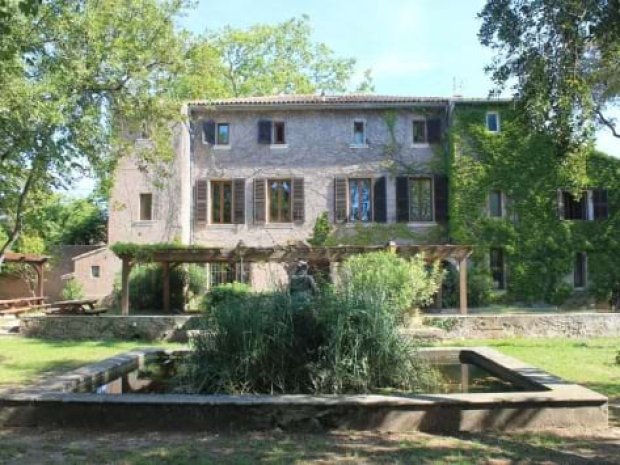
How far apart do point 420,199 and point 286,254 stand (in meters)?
9.17

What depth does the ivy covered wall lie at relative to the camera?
25.2m

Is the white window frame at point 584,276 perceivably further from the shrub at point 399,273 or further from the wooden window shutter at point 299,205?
the wooden window shutter at point 299,205

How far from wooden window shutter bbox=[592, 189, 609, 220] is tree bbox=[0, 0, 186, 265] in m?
17.2

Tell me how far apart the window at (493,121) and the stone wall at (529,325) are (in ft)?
36.1

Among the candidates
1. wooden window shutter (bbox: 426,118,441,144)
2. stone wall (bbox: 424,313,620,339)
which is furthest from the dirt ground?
wooden window shutter (bbox: 426,118,441,144)

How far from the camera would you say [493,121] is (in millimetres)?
25953

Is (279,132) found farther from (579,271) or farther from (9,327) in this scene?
(579,271)

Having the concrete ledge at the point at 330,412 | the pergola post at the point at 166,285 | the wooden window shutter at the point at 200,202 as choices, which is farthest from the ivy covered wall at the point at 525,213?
the concrete ledge at the point at 330,412

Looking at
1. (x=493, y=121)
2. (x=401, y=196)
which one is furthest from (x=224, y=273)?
(x=493, y=121)

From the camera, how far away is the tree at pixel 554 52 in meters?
7.88

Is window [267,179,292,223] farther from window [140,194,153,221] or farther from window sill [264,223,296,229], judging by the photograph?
window [140,194,153,221]

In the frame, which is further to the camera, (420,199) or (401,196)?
(420,199)

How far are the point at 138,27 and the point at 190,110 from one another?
34.2ft

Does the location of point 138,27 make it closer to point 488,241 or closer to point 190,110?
point 190,110
